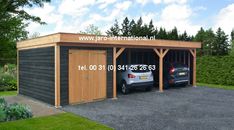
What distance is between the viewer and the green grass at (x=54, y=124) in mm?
6816

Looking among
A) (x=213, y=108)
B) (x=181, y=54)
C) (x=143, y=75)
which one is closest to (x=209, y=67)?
(x=181, y=54)

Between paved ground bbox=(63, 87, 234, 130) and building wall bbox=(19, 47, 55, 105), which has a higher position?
building wall bbox=(19, 47, 55, 105)

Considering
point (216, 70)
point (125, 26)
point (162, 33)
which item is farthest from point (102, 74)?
point (125, 26)

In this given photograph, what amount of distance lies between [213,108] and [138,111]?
2808mm

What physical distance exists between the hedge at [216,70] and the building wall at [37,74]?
38.5 ft

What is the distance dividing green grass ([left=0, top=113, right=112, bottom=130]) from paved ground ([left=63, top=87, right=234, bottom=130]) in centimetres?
48

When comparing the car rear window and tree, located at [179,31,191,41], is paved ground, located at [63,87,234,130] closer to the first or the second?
the car rear window

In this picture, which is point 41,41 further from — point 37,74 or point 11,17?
point 11,17

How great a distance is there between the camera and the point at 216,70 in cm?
1773

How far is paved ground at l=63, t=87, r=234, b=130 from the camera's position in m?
7.29

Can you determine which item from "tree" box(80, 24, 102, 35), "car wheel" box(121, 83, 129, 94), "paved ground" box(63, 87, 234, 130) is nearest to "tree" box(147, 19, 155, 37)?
"tree" box(80, 24, 102, 35)

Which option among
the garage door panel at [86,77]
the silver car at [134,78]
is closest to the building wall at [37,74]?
the garage door panel at [86,77]

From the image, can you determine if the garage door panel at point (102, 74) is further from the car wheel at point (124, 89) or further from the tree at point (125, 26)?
the tree at point (125, 26)

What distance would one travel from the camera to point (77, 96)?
10562 mm
